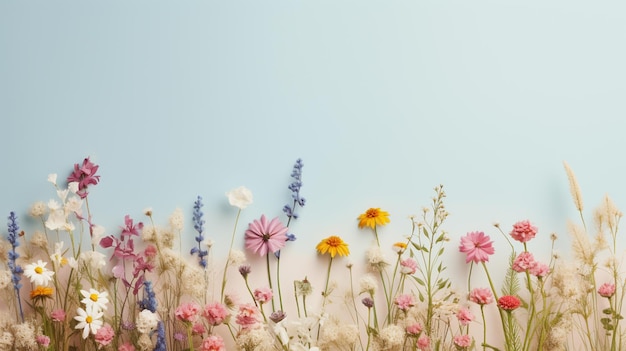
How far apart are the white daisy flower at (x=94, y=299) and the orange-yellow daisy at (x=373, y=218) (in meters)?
0.97

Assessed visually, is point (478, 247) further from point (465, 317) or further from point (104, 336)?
point (104, 336)

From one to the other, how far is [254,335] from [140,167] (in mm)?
769

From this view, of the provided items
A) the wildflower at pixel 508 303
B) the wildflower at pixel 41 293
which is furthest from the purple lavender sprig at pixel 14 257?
the wildflower at pixel 508 303

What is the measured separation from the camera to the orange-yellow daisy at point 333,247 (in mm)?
2762

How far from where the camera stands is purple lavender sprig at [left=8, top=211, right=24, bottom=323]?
2.60 m

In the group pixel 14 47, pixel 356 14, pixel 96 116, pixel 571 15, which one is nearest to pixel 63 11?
pixel 14 47

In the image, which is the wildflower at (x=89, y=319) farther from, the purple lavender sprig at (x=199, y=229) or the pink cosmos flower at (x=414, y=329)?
the pink cosmos flower at (x=414, y=329)

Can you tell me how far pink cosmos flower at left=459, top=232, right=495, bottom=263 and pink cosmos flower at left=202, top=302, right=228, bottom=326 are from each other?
942 mm

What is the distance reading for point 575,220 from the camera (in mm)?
2947

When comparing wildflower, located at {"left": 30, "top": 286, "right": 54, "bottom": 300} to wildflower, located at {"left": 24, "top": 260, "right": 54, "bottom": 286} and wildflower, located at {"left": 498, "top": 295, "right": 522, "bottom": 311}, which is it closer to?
wildflower, located at {"left": 24, "top": 260, "right": 54, "bottom": 286}

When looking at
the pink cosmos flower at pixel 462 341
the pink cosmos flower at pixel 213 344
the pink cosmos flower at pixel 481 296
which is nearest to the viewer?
the pink cosmos flower at pixel 213 344

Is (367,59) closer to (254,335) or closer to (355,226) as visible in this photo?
Result: (355,226)

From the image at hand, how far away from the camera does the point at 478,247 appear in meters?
2.82

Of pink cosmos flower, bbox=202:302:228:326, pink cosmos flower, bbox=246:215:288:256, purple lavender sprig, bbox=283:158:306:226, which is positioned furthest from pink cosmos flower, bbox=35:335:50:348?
purple lavender sprig, bbox=283:158:306:226
